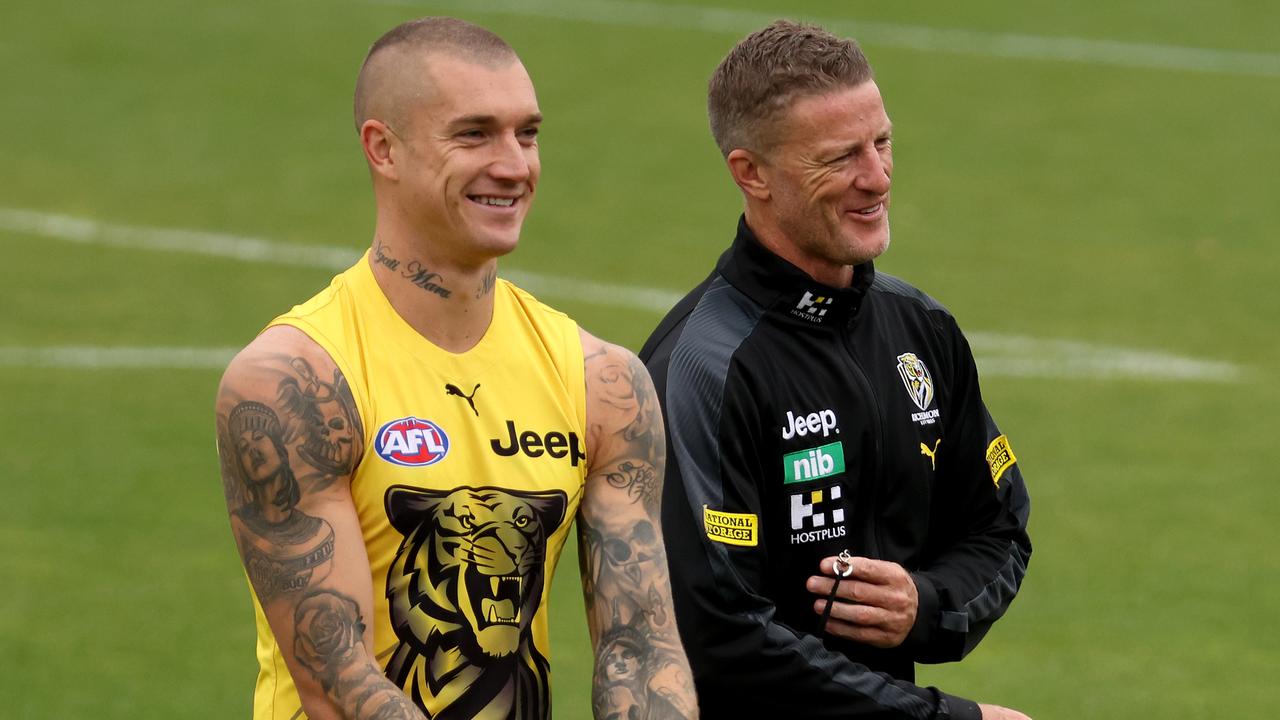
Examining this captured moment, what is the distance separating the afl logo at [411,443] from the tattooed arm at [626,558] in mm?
395

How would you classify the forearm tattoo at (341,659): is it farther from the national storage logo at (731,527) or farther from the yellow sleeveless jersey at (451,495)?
the national storage logo at (731,527)

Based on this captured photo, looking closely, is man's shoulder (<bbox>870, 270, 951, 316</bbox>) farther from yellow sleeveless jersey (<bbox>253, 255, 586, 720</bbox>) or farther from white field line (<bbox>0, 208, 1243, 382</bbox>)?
white field line (<bbox>0, 208, 1243, 382</bbox>)

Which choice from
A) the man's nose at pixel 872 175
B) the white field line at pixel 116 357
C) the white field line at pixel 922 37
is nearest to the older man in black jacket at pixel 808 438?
the man's nose at pixel 872 175

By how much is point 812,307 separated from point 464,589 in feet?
4.81

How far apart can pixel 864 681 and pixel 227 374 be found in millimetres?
1934

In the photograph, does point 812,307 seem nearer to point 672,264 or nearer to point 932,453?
point 932,453

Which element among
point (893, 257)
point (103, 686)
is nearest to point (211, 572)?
point (103, 686)

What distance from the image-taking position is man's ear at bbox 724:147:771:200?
5613 mm

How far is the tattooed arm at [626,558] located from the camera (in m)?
4.73

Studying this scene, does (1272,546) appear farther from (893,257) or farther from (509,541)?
(509,541)

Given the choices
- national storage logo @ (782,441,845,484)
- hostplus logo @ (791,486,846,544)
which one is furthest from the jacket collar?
hostplus logo @ (791,486,846,544)

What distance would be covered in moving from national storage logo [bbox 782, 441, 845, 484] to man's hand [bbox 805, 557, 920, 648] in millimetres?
230

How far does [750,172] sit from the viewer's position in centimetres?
566

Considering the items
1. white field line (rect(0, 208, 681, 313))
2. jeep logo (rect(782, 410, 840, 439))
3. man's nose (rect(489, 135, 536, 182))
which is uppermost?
white field line (rect(0, 208, 681, 313))
